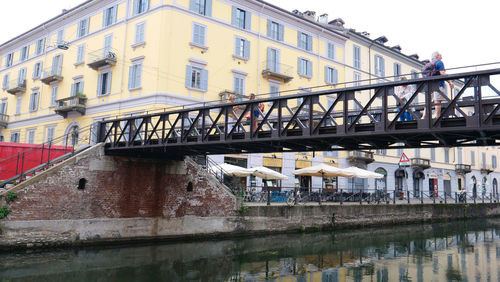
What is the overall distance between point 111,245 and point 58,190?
3119 mm

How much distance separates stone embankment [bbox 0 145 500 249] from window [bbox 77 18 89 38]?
1648cm

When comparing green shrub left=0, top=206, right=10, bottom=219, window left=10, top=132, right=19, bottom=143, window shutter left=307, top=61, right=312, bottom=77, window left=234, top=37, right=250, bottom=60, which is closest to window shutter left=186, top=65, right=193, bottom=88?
window left=234, top=37, right=250, bottom=60

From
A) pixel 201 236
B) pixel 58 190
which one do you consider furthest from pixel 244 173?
pixel 58 190

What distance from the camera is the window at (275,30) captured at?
1188 inches

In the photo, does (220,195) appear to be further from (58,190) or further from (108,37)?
(108,37)

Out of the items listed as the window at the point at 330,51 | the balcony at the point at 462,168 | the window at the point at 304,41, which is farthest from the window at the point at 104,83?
the balcony at the point at 462,168

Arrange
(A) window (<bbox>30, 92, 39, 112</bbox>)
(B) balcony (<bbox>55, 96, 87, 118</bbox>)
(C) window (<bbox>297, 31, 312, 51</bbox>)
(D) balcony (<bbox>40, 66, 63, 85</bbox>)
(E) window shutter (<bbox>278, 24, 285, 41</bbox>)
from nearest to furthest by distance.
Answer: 1. (B) balcony (<bbox>55, 96, 87, 118</bbox>)
2. (E) window shutter (<bbox>278, 24, 285, 41</bbox>)
3. (D) balcony (<bbox>40, 66, 63, 85</bbox>)
4. (C) window (<bbox>297, 31, 312, 51</bbox>)
5. (A) window (<bbox>30, 92, 39, 112</bbox>)

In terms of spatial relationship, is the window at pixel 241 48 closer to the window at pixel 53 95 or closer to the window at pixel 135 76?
the window at pixel 135 76

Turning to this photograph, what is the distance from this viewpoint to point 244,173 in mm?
22656

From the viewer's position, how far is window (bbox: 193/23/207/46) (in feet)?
85.5

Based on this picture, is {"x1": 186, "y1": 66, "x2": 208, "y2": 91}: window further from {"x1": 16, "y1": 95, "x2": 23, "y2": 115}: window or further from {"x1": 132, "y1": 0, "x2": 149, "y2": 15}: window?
{"x1": 16, "y1": 95, "x2": 23, "y2": 115}: window

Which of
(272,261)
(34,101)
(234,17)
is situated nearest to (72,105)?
(34,101)

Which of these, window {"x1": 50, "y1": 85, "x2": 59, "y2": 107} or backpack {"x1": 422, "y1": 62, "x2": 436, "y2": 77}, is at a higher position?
window {"x1": 50, "y1": 85, "x2": 59, "y2": 107}

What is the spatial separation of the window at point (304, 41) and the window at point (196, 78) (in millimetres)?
9548
